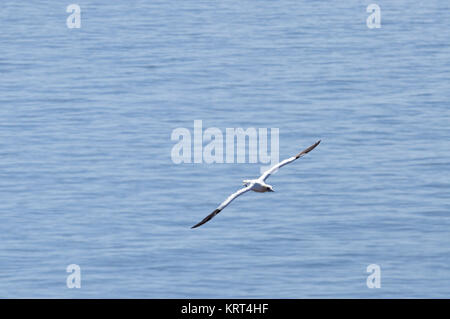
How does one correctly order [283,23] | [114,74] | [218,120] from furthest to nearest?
1. [283,23]
2. [114,74]
3. [218,120]

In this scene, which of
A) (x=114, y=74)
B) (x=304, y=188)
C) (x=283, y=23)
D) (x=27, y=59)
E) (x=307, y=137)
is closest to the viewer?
(x=304, y=188)

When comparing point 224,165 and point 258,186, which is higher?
point 224,165

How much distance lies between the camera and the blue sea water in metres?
41.2

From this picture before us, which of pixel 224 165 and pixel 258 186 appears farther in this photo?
pixel 224 165

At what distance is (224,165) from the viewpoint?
52.2m

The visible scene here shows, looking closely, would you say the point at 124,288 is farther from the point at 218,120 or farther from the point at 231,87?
the point at 231,87

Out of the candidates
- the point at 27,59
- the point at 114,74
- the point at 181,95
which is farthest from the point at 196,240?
the point at 27,59

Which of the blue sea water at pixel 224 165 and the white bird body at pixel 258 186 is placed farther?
the blue sea water at pixel 224 165

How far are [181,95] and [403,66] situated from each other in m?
13.2

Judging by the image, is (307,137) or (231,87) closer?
(307,137)

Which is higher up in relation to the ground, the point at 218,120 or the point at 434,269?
the point at 218,120

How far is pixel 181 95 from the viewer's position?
6569 cm

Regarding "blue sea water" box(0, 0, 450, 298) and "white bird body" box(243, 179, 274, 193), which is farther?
"blue sea water" box(0, 0, 450, 298)

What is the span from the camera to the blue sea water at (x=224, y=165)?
4119 centimetres
